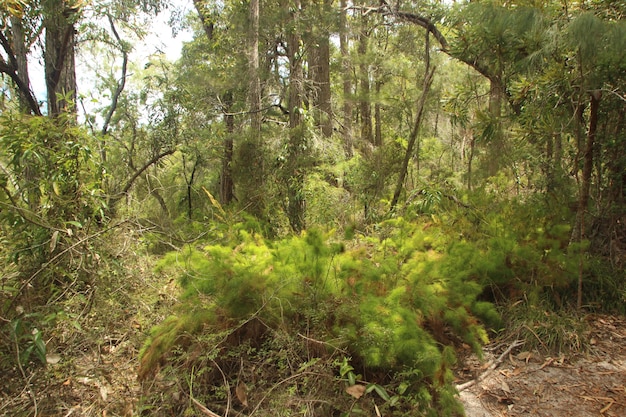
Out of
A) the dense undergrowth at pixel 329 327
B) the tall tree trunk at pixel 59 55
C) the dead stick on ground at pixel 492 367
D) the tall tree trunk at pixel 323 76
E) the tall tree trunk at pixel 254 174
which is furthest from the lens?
the tall tree trunk at pixel 323 76

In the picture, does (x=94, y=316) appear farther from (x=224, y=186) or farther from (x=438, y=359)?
(x=224, y=186)

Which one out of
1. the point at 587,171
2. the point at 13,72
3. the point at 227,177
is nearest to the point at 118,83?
the point at 13,72

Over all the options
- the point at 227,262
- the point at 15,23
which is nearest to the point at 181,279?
the point at 227,262

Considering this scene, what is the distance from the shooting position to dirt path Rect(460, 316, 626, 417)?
8.27 feet

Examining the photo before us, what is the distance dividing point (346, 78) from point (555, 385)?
402 inches

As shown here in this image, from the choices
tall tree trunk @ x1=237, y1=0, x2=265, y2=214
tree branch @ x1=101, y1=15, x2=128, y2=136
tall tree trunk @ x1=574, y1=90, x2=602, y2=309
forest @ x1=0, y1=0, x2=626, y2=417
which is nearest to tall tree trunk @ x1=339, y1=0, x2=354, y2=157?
forest @ x1=0, y1=0, x2=626, y2=417

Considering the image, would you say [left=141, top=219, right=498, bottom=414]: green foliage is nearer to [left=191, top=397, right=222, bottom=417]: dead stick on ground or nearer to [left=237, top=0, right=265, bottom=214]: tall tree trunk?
[left=191, top=397, right=222, bottom=417]: dead stick on ground

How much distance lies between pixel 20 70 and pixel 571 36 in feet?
23.8

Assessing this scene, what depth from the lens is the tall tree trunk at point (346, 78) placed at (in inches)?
325

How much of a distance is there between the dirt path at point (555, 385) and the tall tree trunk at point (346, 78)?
557 centimetres

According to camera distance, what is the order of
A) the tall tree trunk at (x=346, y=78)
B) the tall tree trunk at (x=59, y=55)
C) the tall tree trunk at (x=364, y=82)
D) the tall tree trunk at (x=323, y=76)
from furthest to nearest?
the tall tree trunk at (x=364, y=82) → the tall tree trunk at (x=346, y=78) → the tall tree trunk at (x=323, y=76) → the tall tree trunk at (x=59, y=55)

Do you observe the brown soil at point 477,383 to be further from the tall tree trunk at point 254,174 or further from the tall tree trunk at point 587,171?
the tall tree trunk at point 254,174

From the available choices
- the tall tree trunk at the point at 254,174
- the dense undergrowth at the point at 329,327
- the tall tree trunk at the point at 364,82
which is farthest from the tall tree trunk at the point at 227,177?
the dense undergrowth at the point at 329,327

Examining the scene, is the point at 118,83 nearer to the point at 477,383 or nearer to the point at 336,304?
the point at 336,304
